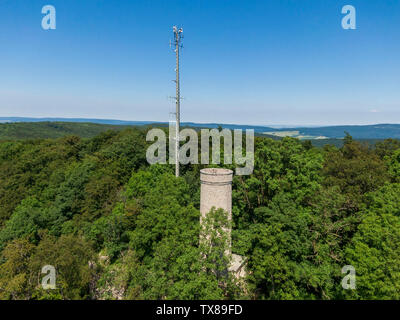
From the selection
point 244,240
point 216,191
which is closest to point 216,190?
point 216,191

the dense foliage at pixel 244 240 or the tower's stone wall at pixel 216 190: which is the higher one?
the tower's stone wall at pixel 216 190

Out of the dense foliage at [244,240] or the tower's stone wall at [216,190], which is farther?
the tower's stone wall at [216,190]

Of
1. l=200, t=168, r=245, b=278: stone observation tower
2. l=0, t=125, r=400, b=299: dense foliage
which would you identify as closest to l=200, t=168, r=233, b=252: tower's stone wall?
l=200, t=168, r=245, b=278: stone observation tower

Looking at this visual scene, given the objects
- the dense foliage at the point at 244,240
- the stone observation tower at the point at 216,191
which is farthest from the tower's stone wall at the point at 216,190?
the dense foliage at the point at 244,240

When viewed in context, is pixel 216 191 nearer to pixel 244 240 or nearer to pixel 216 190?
pixel 216 190

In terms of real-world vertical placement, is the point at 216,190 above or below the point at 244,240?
above

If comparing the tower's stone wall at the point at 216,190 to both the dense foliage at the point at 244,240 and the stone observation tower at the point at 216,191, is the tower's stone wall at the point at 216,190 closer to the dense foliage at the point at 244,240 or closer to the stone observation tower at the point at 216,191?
the stone observation tower at the point at 216,191

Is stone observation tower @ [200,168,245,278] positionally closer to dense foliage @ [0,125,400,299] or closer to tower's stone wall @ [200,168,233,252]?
tower's stone wall @ [200,168,233,252]
